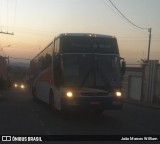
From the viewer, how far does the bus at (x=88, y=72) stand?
18.7 metres

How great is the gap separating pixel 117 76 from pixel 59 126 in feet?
11.7

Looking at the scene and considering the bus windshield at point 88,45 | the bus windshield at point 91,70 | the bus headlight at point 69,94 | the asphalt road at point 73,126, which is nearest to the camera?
the asphalt road at point 73,126

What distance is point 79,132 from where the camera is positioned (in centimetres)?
1555

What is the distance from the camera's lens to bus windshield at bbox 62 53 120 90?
1891 cm

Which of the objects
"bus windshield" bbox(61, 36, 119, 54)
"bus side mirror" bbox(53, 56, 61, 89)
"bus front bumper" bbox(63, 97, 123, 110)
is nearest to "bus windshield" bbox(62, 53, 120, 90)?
"bus windshield" bbox(61, 36, 119, 54)

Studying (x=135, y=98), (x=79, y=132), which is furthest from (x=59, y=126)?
(x=135, y=98)

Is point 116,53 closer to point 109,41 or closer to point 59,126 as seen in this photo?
point 109,41

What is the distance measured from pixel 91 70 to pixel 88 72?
0.15 m

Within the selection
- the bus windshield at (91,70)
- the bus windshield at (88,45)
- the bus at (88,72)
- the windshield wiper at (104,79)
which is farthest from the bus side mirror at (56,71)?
the windshield wiper at (104,79)

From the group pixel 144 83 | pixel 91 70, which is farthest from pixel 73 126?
pixel 144 83

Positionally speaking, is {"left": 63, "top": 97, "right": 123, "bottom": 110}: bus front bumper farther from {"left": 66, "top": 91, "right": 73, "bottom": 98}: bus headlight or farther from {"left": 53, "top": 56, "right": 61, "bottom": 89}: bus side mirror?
{"left": 53, "top": 56, "right": 61, "bottom": 89}: bus side mirror

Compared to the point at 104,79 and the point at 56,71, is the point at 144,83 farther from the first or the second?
the point at 104,79

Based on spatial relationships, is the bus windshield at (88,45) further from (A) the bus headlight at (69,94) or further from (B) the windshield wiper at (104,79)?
(A) the bus headlight at (69,94)

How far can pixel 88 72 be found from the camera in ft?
62.4
